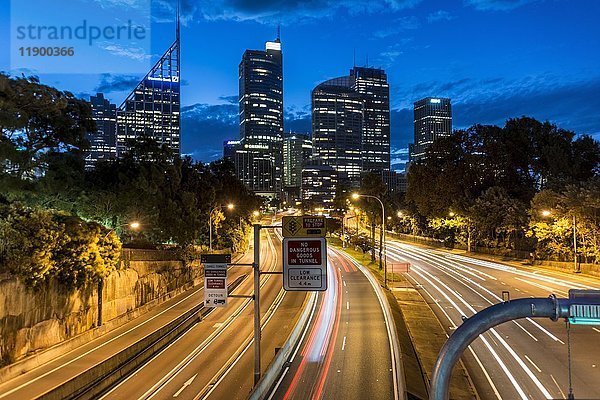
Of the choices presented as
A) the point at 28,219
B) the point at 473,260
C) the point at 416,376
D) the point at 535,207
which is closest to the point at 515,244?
the point at 473,260

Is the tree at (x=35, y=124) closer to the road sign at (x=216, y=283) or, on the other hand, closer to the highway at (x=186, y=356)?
the highway at (x=186, y=356)

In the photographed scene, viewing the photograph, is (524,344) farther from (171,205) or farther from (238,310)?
(171,205)

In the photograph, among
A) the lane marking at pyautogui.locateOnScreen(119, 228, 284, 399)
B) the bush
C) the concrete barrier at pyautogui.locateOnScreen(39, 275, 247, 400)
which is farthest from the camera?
the bush

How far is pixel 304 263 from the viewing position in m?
17.7

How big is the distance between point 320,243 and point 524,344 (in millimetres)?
17544

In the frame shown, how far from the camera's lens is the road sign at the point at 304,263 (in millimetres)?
17578

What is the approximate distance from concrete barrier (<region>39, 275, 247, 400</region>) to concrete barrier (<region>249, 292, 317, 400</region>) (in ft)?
29.1

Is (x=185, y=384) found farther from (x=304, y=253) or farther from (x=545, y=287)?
(x=545, y=287)

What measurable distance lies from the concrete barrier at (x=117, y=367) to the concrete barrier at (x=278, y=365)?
29.1 feet

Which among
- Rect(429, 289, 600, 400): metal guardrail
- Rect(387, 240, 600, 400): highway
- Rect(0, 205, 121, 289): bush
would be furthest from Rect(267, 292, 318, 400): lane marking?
Rect(429, 289, 600, 400): metal guardrail

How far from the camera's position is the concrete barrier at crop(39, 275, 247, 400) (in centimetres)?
2169

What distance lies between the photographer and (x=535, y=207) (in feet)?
189

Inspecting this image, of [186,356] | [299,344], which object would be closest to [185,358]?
[186,356]

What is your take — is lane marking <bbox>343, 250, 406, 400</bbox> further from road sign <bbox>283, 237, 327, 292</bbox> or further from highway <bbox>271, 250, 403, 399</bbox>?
road sign <bbox>283, 237, 327, 292</bbox>
